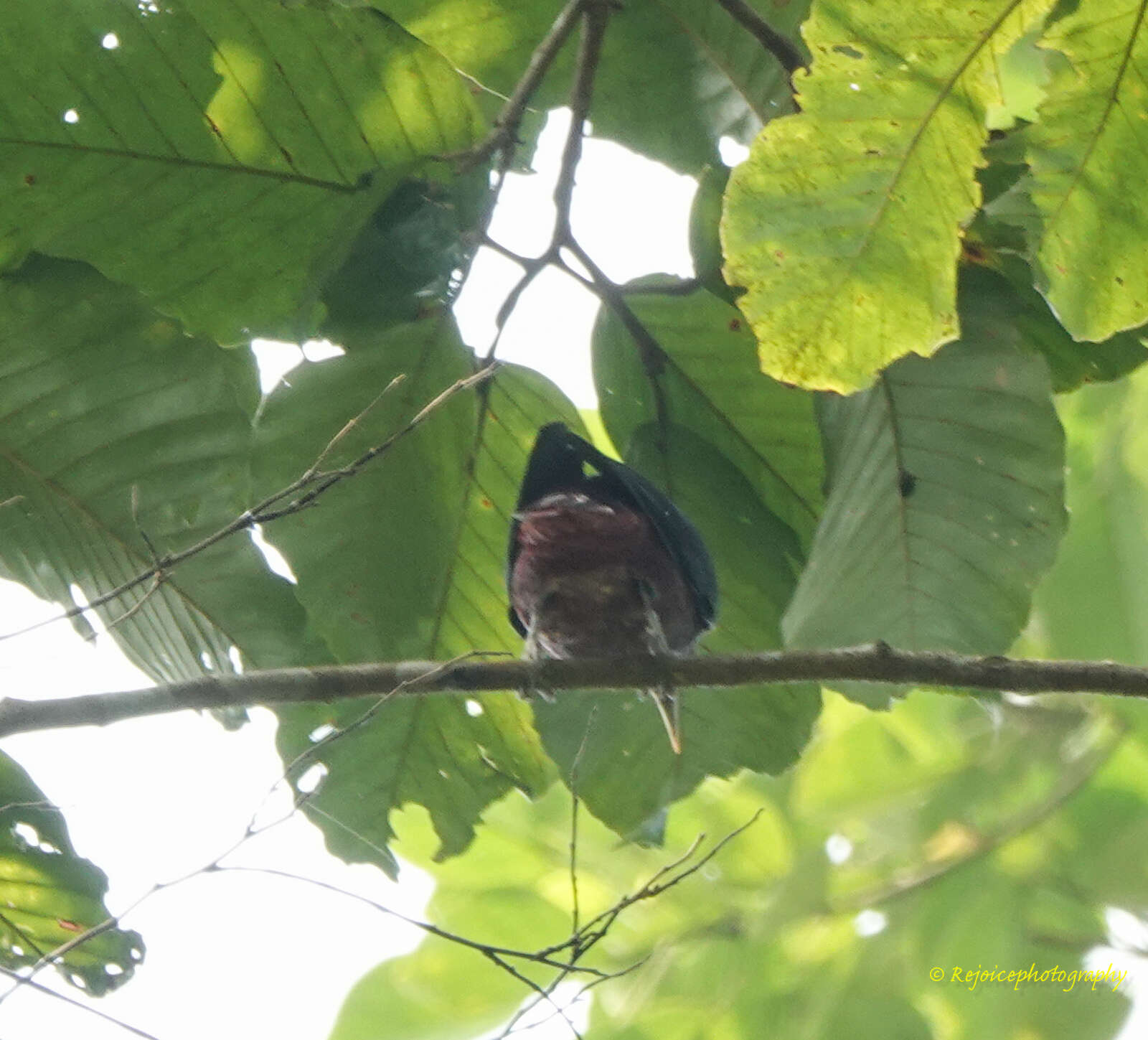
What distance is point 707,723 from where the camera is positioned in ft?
10.4

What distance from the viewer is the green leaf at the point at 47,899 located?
2.81 meters

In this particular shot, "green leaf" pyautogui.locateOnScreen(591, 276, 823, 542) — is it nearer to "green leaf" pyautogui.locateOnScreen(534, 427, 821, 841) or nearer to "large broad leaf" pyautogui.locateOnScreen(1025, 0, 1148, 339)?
"green leaf" pyautogui.locateOnScreen(534, 427, 821, 841)

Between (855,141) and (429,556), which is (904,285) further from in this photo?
(429,556)

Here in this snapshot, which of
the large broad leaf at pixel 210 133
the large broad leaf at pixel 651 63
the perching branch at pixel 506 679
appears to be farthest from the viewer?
the large broad leaf at pixel 651 63

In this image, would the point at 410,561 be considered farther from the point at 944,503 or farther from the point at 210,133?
the point at 944,503

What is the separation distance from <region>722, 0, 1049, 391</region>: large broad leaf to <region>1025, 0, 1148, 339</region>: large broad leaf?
0.40 feet

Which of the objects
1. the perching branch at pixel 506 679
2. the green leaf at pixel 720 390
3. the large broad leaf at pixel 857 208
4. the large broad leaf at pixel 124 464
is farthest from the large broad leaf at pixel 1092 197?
the large broad leaf at pixel 124 464

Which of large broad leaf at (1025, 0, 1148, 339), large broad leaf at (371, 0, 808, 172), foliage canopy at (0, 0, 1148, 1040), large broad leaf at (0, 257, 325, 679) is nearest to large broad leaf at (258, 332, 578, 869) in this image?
foliage canopy at (0, 0, 1148, 1040)

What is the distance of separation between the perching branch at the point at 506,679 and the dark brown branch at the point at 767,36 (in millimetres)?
1187

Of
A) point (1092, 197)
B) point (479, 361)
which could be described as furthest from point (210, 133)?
point (1092, 197)

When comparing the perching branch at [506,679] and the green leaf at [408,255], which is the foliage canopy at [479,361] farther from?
the perching branch at [506,679]

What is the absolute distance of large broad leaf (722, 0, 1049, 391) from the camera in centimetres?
195

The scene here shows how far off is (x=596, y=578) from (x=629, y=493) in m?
0.24

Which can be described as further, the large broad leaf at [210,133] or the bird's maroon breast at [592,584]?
the bird's maroon breast at [592,584]
